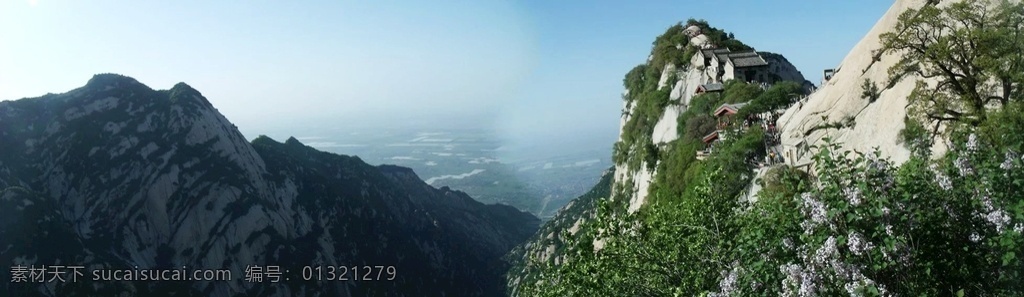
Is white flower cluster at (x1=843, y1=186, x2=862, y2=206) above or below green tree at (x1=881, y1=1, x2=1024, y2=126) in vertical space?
below

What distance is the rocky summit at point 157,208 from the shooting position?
95438 millimetres

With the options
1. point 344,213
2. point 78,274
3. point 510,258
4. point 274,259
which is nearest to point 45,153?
point 78,274

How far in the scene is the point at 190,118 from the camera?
135750 mm

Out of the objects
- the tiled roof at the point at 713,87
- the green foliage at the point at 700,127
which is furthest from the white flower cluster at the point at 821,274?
the tiled roof at the point at 713,87

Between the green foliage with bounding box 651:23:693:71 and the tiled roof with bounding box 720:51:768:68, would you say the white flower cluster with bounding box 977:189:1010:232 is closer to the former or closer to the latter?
the tiled roof with bounding box 720:51:768:68

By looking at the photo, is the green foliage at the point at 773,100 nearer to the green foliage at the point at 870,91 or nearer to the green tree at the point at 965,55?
the green foliage at the point at 870,91

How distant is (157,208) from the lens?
11900 centimetres

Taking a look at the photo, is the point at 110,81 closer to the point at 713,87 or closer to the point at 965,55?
the point at 713,87

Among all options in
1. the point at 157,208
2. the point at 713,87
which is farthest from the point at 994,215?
the point at 157,208

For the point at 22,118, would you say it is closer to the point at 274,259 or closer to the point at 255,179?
the point at 255,179

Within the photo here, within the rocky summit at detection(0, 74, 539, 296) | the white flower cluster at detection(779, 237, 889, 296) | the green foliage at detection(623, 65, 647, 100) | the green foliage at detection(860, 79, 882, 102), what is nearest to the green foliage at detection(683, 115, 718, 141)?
the green foliage at detection(860, 79, 882, 102)

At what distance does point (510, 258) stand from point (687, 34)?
97894 millimetres

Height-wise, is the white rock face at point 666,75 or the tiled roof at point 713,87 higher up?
the white rock face at point 666,75

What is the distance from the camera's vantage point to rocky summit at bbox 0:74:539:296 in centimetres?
9544
